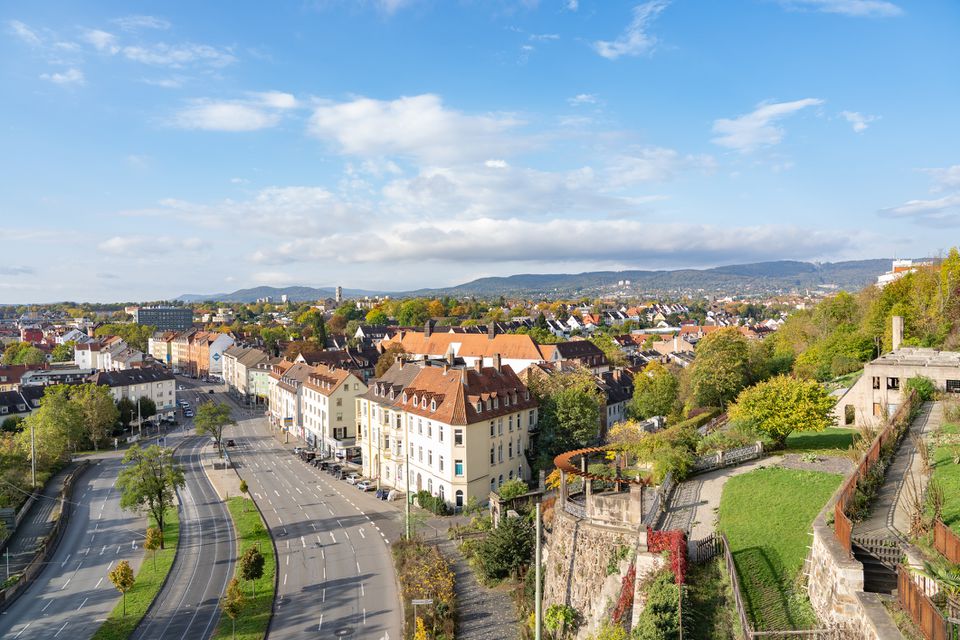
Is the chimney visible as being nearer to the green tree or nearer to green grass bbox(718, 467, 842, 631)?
green grass bbox(718, 467, 842, 631)

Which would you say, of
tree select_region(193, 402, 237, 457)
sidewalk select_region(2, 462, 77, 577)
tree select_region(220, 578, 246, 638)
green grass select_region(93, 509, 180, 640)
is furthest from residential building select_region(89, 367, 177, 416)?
tree select_region(220, 578, 246, 638)

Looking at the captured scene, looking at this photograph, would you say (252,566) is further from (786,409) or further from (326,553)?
(786,409)

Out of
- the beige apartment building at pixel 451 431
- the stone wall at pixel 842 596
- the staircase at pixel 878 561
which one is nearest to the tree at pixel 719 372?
the beige apartment building at pixel 451 431

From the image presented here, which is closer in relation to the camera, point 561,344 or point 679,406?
point 679,406

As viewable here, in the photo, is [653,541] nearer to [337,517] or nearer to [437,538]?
[437,538]

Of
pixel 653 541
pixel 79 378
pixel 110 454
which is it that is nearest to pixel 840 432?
pixel 653 541

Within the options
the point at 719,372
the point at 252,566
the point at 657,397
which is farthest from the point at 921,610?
the point at 657,397
